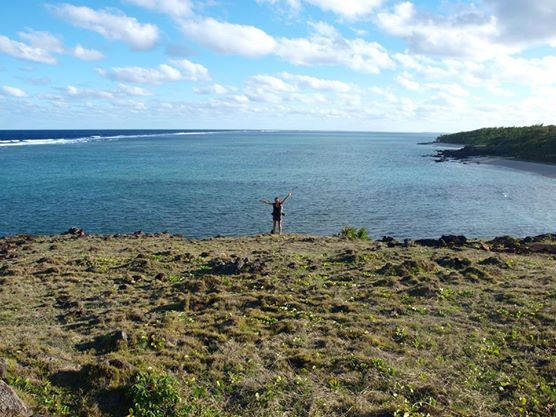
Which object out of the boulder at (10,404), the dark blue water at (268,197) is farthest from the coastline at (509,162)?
the boulder at (10,404)

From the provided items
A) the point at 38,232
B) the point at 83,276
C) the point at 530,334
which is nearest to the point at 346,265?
the point at 530,334

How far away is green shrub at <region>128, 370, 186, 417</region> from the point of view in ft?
37.3

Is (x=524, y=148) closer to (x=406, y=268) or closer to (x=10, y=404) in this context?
(x=406, y=268)

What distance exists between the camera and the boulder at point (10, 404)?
33.6 feet

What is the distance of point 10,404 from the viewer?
10422 millimetres

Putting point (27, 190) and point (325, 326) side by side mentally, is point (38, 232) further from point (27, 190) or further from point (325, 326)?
point (325, 326)

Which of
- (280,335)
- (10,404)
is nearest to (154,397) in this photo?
(10,404)

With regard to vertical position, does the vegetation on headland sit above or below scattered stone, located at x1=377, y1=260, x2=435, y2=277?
above

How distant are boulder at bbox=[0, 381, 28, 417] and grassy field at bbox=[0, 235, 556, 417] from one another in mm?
638

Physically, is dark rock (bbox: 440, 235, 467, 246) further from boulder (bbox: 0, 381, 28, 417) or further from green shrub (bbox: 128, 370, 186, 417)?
boulder (bbox: 0, 381, 28, 417)

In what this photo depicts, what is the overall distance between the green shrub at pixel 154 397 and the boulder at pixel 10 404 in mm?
2327

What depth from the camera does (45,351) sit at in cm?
1434

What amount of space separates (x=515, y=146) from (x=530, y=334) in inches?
5252

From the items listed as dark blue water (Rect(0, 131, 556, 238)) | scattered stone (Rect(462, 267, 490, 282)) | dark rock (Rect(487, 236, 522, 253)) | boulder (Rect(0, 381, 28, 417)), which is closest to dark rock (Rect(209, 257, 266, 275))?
scattered stone (Rect(462, 267, 490, 282))
